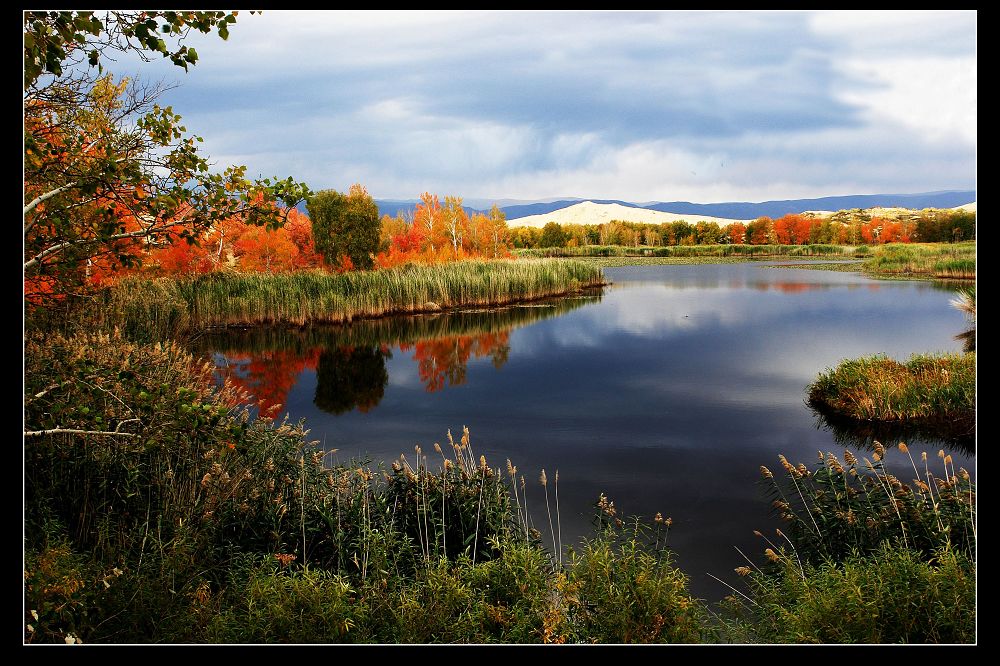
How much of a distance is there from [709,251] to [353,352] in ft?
189

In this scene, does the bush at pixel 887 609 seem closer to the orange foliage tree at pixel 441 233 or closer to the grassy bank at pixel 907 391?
the grassy bank at pixel 907 391

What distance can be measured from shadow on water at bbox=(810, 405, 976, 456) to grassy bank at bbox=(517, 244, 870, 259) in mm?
53019

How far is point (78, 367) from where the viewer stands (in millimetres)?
3652

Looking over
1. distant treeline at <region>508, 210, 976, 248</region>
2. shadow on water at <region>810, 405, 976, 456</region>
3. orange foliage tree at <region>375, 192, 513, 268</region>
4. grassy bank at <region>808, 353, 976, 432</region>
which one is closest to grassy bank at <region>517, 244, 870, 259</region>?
distant treeline at <region>508, 210, 976, 248</region>

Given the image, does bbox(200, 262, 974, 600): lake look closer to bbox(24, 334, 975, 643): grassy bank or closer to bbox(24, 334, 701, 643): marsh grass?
bbox(24, 334, 975, 643): grassy bank

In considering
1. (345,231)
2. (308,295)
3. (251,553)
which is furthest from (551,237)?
(251,553)

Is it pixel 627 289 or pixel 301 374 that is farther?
pixel 627 289

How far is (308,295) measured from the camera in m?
21.2

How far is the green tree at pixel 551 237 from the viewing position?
7100 cm

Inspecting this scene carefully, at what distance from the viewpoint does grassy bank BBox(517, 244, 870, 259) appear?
2522 inches

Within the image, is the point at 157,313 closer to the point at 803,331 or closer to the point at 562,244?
the point at 803,331

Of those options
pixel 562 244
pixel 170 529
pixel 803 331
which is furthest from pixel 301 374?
pixel 562 244

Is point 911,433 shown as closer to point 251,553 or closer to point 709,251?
point 251,553
